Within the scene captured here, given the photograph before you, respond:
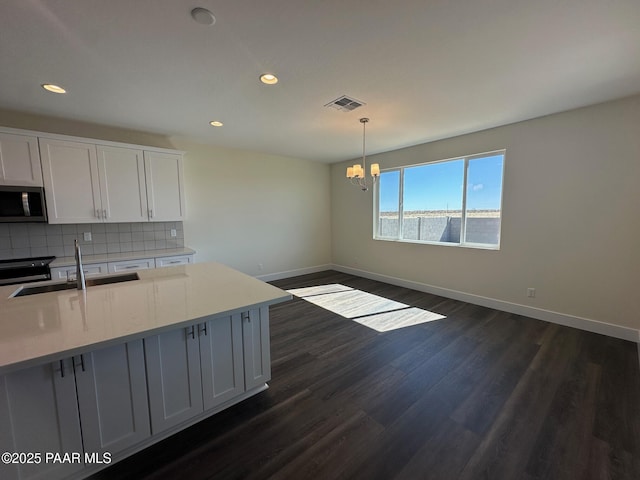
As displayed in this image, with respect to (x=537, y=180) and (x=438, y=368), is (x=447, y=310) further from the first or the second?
(x=537, y=180)

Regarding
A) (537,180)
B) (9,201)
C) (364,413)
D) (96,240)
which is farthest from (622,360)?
(9,201)

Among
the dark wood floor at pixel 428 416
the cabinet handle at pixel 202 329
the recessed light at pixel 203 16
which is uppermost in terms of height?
the recessed light at pixel 203 16

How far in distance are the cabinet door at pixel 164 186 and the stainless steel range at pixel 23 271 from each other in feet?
4.11

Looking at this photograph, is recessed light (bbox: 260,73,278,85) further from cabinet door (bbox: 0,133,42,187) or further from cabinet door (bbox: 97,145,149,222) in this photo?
cabinet door (bbox: 0,133,42,187)

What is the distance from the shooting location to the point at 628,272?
2.81 meters

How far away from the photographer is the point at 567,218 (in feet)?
10.3

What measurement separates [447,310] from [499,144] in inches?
98.3

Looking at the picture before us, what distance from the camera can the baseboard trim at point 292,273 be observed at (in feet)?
17.9

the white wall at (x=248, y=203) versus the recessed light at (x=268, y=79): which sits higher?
the recessed light at (x=268, y=79)

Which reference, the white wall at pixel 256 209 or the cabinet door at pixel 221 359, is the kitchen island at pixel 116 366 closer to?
the cabinet door at pixel 221 359

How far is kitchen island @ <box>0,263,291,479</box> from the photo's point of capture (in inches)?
47.2

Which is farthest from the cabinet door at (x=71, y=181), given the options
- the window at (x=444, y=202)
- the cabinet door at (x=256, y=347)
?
the window at (x=444, y=202)

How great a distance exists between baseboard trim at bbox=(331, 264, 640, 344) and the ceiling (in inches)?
99.1

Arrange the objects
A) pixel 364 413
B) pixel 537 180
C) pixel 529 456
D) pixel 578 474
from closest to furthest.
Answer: pixel 578 474
pixel 529 456
pixel 364 413
pixel 537 180
